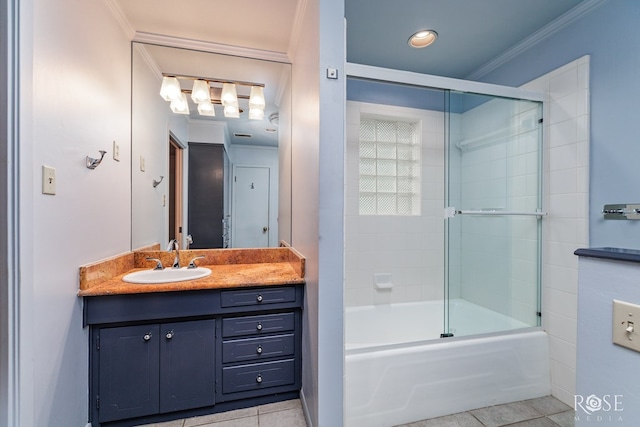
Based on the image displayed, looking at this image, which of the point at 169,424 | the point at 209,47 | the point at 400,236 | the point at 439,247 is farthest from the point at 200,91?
the point at 439,247

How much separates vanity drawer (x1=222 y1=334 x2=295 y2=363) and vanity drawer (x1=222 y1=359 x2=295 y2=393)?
5 centimetres

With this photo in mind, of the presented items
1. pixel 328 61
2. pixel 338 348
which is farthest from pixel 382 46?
pixel 338 348

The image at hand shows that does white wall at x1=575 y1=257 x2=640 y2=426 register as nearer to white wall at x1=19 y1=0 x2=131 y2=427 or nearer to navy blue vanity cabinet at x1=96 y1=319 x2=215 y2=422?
navy blue vanity cabinet at x1=96 y1=319 x2=215 y2=422

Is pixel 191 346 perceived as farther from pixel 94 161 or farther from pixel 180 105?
pixel 180 105

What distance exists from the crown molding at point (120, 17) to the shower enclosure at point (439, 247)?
1.50 meters

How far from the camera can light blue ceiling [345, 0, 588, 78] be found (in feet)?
5.19

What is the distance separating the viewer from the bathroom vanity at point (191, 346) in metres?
1.37

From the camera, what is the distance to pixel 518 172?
195 centimetres

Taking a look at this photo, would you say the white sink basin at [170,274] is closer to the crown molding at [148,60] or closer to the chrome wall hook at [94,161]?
the chrome wall hook at [94,161]

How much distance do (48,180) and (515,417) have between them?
268cm

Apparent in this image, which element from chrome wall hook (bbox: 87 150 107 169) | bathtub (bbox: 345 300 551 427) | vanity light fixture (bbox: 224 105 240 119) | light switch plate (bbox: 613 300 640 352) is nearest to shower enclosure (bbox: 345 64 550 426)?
bathtub (bbox: 345 300 551 427)

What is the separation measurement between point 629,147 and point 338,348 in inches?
74.9

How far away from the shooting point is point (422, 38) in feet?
6.21

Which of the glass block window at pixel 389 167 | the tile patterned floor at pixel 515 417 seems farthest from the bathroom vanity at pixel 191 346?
the glass block window at pixel 389 167
